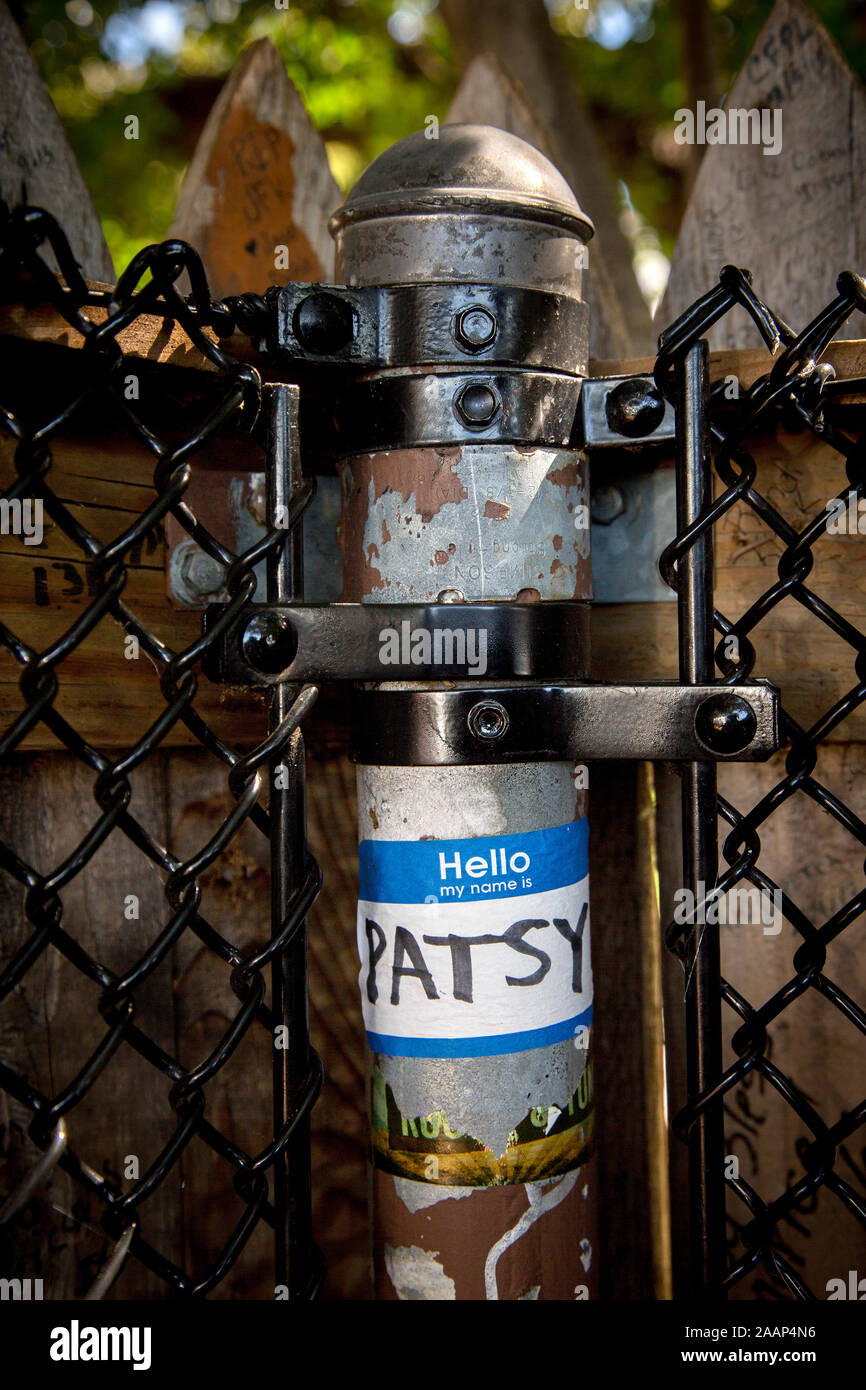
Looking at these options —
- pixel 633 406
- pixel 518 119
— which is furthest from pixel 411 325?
pixel 518 119

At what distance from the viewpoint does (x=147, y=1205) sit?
1.15 meters

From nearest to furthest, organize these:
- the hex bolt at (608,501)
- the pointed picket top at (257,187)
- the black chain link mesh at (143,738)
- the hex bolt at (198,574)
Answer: the black chain link mesh at (143,738) → the hex bolt at (198,574) → the hex bolt at (608,501) → the pointed picket top at (257,187)

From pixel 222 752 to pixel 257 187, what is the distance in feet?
3.21

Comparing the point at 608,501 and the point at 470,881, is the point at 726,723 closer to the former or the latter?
the point at 470,881

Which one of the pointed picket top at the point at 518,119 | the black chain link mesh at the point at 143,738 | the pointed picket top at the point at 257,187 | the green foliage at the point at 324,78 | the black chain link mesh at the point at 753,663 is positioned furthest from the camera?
the green foliage at the point at 324,78

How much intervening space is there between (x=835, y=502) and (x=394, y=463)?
0.48m

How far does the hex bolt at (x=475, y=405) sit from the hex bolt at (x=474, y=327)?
0.04m

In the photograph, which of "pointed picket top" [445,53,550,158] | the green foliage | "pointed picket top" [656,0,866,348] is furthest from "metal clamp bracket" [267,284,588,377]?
the green foliage

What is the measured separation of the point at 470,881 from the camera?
893 mm

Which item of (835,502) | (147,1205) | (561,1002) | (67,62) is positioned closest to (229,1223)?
(147,1205)

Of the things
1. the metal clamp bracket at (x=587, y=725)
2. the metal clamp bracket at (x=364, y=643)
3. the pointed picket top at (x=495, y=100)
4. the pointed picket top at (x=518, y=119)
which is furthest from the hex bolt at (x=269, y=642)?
the pointed picket top at (x=495, y=100)

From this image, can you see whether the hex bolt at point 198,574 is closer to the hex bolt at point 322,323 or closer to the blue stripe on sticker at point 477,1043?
the hex bolt at point 322,323

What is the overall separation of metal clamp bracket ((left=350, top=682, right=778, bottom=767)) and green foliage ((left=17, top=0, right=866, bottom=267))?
3.70 m

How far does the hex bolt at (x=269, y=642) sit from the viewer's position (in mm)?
862
